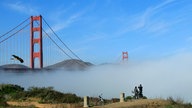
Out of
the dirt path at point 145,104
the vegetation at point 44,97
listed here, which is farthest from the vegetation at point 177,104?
the vegetation at point 44,97

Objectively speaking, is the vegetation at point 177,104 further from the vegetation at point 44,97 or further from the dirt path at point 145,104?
the vegetation at point 44,97

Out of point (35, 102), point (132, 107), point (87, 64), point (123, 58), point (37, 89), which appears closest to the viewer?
point (132, 107)

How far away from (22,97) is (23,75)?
813 inches

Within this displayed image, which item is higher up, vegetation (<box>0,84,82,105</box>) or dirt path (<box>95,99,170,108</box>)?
vegetation (<box>0,84,82,105</box>)

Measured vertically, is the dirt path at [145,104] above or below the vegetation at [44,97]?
below

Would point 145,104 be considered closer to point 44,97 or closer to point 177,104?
Result: point 177,104

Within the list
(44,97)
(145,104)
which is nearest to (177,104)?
(145,104)

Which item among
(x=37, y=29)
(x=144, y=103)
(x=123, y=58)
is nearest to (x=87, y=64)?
(x=37, y=29)

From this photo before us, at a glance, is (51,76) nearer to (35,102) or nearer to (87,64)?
(87,64)

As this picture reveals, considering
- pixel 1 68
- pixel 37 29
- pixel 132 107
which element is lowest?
pixel 132 107

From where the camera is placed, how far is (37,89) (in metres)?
32.8

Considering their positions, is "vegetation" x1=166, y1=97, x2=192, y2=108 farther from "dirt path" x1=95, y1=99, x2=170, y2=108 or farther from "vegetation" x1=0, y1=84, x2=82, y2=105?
"vegetation" x1=0, y1=84, x2=82, y2=105

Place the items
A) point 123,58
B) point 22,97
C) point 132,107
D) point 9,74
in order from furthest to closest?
point 123,58 → point 9,74 → point 22,97 → point 132,107

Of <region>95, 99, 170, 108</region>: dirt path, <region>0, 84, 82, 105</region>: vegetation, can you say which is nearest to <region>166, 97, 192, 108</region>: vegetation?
<region>95, 99, 170, 108</region>: dirt path
